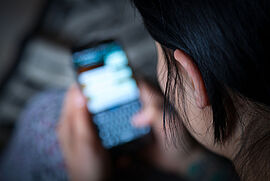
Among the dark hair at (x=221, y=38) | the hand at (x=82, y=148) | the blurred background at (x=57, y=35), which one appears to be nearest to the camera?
the dark hair at (x=221, y=38)

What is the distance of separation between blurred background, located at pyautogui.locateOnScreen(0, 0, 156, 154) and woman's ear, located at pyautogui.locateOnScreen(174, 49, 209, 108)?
537 millimetres

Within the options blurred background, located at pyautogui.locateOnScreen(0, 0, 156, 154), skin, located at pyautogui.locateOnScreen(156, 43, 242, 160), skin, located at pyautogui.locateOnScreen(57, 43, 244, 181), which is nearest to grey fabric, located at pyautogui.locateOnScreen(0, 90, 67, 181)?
skin, located at pyautogui.locateOnScreen(57, 43, 244, 181)

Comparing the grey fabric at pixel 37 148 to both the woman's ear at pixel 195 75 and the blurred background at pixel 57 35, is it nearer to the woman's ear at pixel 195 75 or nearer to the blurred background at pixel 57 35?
the blurred background at pixel 57 35

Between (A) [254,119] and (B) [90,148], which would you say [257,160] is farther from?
(B) [90,148]

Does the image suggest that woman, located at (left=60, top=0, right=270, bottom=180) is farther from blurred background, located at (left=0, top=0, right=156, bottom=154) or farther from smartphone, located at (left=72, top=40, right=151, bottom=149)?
blurred background, located at (left=0, top=0, right=156, bottom=154)

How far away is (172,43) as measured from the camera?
311mm

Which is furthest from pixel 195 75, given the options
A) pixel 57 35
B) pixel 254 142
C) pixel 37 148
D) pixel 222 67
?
pixel 57 35

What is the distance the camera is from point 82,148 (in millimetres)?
623

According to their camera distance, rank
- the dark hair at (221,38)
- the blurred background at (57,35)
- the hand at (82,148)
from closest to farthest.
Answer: the dark hair at (221,38) < the hand at (82,148) < the blurred background at (57,35)

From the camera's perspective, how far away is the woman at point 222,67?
275 mm

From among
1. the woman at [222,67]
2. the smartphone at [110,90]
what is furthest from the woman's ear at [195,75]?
the smartphone at [110,90]

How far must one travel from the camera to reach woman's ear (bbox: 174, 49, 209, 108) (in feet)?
0.99

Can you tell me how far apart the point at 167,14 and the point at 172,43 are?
0.04 metres

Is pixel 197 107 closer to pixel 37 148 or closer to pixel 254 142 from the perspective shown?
pixel 254 142
